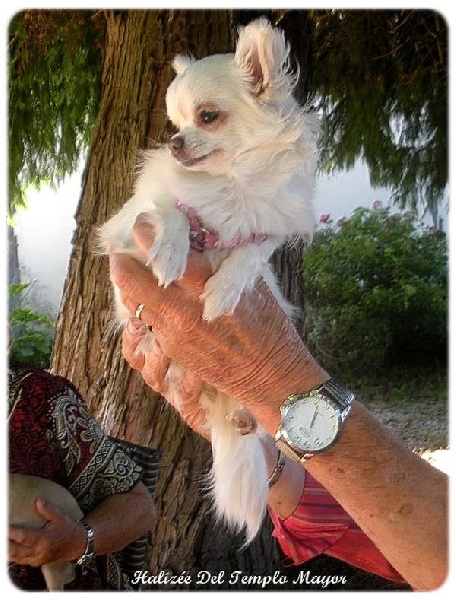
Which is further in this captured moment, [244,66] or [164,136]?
[164,136]

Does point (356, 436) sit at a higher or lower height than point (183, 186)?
lower

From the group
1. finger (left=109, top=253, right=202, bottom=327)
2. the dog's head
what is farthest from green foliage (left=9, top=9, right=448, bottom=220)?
finger (left=109, top=253, right=202, bottom=327)

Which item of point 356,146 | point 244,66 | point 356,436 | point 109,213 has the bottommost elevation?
point 356,436

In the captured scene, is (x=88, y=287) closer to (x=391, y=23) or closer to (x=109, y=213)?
(x=109, y=213)

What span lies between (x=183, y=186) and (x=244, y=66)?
0.63ft

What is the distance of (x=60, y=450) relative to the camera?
0.95 metres

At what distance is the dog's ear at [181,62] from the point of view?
1.05 m

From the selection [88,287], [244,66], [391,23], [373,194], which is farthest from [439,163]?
[88,287]

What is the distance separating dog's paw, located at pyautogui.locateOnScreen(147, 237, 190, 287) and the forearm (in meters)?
0.32

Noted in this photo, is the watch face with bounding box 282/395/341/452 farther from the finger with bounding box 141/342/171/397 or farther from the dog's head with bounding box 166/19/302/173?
the dog's head with bounding box 166/19/302/173

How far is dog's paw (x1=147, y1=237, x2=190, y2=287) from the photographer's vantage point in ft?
3.03

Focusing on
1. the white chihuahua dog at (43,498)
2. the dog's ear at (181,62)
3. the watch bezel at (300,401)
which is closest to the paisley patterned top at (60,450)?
the white chihuahua dog at (43,498)

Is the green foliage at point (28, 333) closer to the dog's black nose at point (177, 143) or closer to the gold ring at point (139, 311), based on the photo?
the gold ring at point (139, 311)

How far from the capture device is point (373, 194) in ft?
3.60
